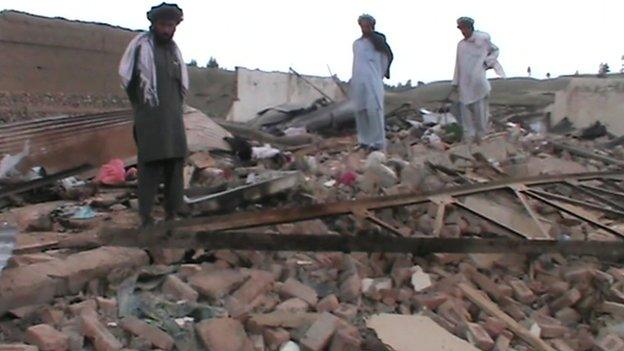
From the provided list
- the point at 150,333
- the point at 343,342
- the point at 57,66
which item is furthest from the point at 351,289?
the point at 57,66

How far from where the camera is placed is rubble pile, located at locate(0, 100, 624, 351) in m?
3.22

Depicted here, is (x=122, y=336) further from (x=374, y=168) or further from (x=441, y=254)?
(x=374, y=168)

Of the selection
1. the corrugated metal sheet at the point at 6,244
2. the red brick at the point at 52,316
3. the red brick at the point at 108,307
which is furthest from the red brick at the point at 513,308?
the corrugated metal sheet at the point at 6,244

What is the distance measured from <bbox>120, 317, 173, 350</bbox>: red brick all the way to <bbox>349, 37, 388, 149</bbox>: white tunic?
533 cm

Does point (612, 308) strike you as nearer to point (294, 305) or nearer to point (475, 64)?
point (294, 305)

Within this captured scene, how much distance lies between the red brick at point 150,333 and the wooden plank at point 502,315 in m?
1.63

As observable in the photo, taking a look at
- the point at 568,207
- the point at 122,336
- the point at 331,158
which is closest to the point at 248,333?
the point at 122,336

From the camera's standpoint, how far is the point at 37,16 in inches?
393

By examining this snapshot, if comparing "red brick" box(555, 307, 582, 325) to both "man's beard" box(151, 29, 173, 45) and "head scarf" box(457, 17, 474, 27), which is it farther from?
"head scarf" box(457, 17, 474, 27)

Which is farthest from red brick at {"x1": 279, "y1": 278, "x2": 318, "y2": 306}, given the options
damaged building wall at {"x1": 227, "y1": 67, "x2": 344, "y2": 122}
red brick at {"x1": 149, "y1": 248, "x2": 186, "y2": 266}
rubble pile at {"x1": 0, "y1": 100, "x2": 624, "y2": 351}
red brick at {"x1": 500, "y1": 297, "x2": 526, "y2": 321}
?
damaged building wall at {"x1": 227, "y1": 67, "x2": 344, "y2": 122}

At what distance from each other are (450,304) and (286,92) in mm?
11023

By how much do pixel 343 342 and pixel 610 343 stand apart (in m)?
Result: 1.40

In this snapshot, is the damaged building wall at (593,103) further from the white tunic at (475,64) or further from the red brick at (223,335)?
the red brick at (223,335)

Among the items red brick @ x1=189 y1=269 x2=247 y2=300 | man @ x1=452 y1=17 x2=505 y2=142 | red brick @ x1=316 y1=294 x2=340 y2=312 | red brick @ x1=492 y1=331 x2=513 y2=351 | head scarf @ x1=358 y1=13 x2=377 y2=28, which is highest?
head scarf @ x1=358 y1=13 x2=377 y2=28
